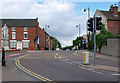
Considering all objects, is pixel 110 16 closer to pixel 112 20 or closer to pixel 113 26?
pixel 112 20

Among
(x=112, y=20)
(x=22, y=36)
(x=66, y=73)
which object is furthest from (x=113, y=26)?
(x=66, y=73)

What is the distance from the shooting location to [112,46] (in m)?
32.2

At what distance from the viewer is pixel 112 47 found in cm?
3216

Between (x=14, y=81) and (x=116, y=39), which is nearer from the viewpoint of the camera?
(x=14, y=81)

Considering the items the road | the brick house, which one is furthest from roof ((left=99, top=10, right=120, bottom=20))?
the road

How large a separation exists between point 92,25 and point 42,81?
351 inches

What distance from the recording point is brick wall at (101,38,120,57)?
30594 mm

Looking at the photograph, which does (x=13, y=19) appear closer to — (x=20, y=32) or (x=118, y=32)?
(x=20, y=32)

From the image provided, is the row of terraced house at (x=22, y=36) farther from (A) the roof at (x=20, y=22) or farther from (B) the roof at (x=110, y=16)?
(B) the roof at (x=110, y=16)

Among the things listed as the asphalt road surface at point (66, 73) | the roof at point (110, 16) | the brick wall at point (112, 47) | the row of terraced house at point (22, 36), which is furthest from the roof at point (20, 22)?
the asphalt road surface at point (66, 73)

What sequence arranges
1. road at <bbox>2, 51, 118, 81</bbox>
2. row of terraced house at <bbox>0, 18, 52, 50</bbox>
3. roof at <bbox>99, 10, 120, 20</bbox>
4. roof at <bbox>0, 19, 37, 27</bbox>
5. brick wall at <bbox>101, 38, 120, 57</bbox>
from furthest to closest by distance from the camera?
roof at <bbox>0, 19, 37, 27</bbox>
row of terraced house at <bbox>0, 18, 52, 50</bbox>
roof at <bbox>99, 10, 120, 20</bbox>
brick wall at <bbox>101, 38, 120, 57</bbox>
road at <bbox>2, 51, 118, 81</bbox>

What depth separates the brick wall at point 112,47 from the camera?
30594 mm

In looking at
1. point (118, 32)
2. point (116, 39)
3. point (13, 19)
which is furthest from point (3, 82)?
point (13, 19)

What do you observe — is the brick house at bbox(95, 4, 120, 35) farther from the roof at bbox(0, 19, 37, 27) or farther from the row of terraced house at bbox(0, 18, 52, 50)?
the roof at bbox(0, 19, 37, 27)
